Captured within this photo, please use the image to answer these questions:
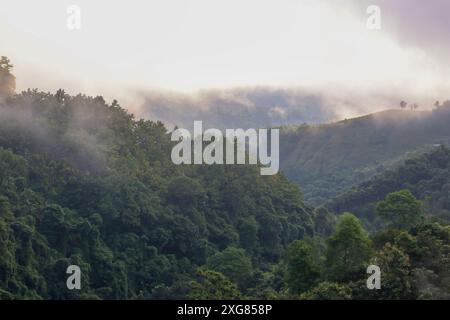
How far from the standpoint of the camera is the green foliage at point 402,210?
55031mm

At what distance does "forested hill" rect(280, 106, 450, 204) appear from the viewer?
503 feet

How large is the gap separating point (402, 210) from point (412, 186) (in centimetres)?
4191

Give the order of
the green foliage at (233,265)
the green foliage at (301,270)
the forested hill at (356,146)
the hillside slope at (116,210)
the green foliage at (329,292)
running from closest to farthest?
the green foliage at (329,292) → the green foliage at (301,270) → the hillside slope at (116,210) → the green foliage at (233,265) → the forested hill at (356,146)

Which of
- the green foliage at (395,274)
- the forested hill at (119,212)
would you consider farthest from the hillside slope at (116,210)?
the green foliage at (395,274)

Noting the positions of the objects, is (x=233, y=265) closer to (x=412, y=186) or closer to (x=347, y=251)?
(x=347, y=251)

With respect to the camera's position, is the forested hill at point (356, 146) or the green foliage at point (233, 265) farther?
the forested hill at point (356, 146)

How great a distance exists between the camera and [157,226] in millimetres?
66250

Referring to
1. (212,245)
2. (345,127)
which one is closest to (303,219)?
(212,245)

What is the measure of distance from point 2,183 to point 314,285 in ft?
79.7

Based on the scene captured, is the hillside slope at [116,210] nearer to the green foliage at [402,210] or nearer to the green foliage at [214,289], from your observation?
the green foliage at [214,289]

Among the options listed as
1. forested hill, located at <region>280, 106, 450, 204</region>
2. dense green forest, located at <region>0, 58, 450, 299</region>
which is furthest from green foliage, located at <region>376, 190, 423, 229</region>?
forested hill, located at <region>280, 106, 450, 204</region>

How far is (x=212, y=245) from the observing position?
6875 centimetres

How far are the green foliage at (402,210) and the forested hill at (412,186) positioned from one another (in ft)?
101
